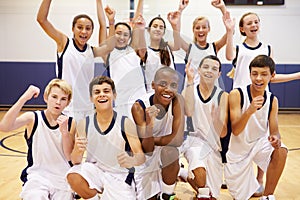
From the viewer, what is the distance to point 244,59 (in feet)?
11.1

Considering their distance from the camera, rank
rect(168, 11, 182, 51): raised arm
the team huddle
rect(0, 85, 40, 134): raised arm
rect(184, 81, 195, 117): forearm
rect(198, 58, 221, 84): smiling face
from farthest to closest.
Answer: rect(168, 11, 182, 51): raised arm → rect(198, 58, 221, 84): smiling face → rect(184, 81, 195, 117): forearm → the team huddle → rect(0, 85, 40, 134): raised arm

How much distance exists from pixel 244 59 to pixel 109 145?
1476mm

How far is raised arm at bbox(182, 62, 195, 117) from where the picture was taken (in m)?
2.71

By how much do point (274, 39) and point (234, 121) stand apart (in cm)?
568

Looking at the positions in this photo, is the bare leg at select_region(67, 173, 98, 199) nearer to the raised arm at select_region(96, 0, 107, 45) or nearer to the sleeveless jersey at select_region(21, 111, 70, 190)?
the sleeveless jersey at select_region(21, 111, 70, 190)

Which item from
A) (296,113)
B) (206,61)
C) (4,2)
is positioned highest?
(4,2)

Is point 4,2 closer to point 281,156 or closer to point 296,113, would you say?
point 296,113

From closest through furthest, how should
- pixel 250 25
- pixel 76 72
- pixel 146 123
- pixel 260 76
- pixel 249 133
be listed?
1. pixel 146 123
2. pixel 260 76
3. pixel 249 133
4. pixel 76 72
5. pixel 250 25

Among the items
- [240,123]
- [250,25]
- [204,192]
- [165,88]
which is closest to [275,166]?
[240,123]

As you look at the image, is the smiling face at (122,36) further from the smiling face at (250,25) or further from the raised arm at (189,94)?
the smiling face at (250,25)

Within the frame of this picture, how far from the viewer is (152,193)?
8.54 ft

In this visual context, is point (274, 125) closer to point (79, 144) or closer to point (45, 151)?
point (79, 144)

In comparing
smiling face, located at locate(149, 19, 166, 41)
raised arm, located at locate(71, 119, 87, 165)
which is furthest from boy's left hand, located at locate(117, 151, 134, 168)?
smiling face, located at locate(149, 19, 166, 41)

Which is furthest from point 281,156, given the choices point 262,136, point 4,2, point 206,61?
point 4,2
